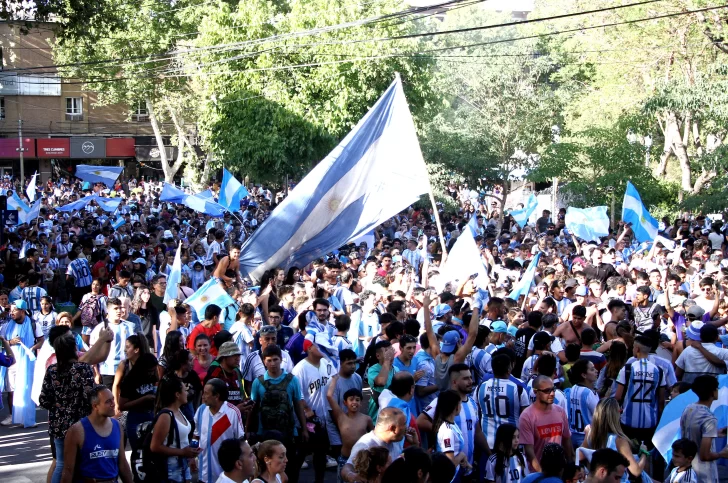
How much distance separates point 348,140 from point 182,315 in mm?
3722

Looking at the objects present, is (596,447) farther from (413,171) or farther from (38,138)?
(38,138)

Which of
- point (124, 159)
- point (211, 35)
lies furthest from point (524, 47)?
point (124, 159)

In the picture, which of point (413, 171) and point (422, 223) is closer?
point (413, 171)

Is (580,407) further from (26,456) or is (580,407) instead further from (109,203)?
(109,203)

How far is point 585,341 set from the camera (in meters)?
8.92

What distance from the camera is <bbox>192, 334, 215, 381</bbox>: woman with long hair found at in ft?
27.0

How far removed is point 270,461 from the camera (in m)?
5.55

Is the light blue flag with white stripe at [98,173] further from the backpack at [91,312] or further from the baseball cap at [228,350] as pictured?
the baseball cap at [228,350]

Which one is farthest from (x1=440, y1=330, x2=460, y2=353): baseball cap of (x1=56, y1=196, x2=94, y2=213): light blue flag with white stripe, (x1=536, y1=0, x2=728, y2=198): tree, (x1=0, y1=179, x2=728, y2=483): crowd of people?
(x1=56, y1=196, x2=94, y2=213): light blue flag with white stripe

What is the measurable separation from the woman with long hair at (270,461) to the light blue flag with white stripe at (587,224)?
1451 cm

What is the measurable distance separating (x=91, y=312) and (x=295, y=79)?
21082 millimetres

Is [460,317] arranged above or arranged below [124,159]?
below

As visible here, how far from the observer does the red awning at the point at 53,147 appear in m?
56.8

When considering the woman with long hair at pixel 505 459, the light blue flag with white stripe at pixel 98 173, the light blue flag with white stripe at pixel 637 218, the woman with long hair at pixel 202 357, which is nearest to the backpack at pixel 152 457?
the woman with long hair at pixel 202 357
